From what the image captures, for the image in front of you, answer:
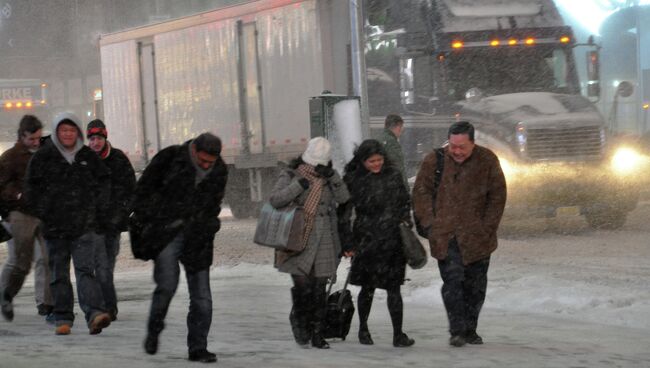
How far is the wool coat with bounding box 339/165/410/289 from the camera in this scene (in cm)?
936

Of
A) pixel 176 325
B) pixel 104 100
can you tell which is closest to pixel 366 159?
pixel 176 325

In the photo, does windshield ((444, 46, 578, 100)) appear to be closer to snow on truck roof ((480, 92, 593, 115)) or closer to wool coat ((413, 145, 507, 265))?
snow on truck roof ((480, 92, 593, 115))

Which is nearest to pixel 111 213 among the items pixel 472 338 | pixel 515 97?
pixel 472 338

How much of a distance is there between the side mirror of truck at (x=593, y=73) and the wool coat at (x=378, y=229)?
9.97 m

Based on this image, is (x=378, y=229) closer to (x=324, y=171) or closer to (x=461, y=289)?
(x=324, y=171)

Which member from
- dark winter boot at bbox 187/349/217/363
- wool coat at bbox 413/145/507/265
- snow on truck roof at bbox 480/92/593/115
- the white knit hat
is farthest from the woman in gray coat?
snow on truck roof at bbox 480/92/593/115

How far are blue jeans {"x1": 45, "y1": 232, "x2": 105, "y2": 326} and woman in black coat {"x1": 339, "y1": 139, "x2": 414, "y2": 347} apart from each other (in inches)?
78.1

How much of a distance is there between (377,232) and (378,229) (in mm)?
24

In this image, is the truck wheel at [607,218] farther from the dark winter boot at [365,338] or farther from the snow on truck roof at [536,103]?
the dark winter boot at [365,338]

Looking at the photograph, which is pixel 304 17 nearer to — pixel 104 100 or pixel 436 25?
pixel 436 25

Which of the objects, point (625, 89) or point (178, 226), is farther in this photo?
point (625, 89)

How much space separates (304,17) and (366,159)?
13743mm

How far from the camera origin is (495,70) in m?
18.5

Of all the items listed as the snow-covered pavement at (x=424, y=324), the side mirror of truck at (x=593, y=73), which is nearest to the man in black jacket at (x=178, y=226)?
the snow-covered pavement at (x=424, y=324)
